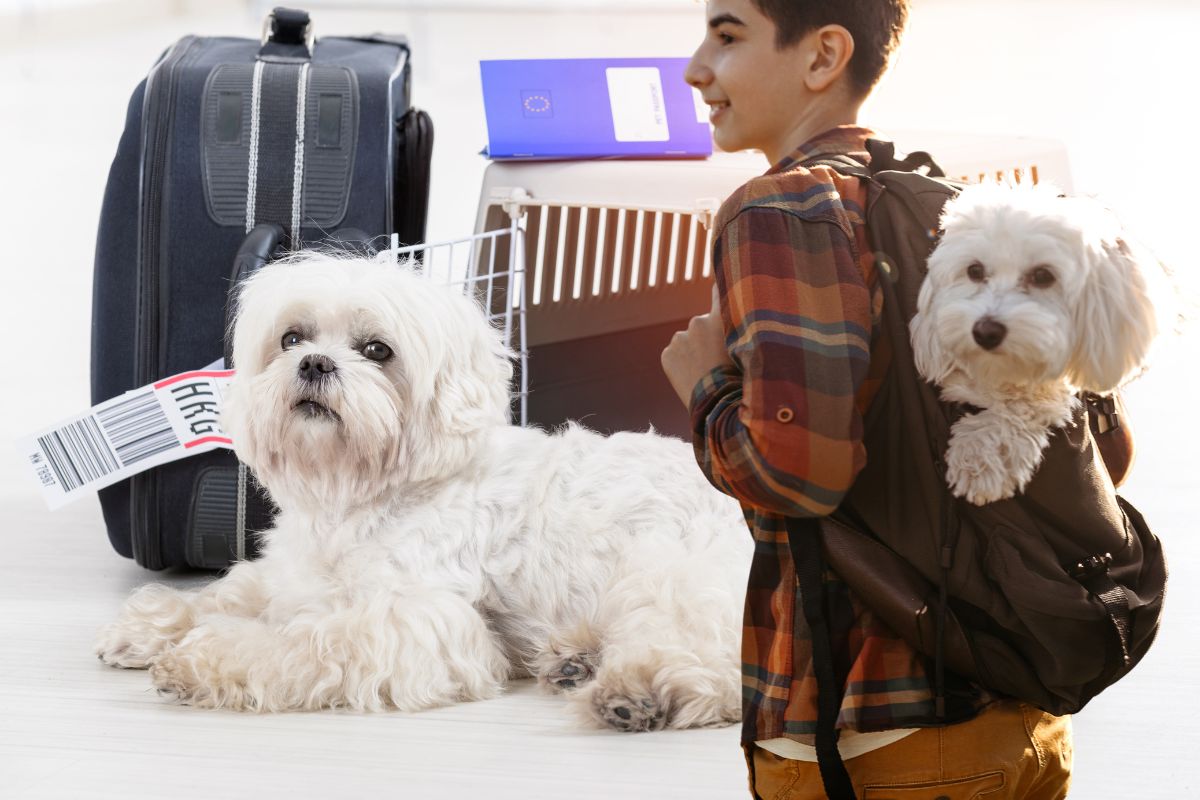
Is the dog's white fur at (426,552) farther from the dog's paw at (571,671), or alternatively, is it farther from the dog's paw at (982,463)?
the dog's paw at (982,463)

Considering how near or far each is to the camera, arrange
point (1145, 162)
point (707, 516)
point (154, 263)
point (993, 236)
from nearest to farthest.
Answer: point (993, 236) < point (707, 516) < point (154, 263) < point (1145, 162)

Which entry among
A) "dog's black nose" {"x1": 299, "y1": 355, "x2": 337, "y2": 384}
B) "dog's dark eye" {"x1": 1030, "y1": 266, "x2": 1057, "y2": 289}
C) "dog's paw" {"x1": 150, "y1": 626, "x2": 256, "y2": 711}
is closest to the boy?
"dog's dark eye" {"x1": 1030, "y1": 266, "x2": 1057, "y2": 289}

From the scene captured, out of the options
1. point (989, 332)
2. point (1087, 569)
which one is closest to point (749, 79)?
point (989, 332)

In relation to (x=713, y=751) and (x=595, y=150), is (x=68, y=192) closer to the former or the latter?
(x=595, y=150)

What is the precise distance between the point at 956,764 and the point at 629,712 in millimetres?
684

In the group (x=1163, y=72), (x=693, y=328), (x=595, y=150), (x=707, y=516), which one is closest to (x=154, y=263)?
(x=595, y=150)

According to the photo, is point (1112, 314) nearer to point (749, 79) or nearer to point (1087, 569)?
point (1087, 569)

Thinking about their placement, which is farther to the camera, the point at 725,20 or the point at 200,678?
the point at 200,678

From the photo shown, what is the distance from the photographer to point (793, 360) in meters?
1.03

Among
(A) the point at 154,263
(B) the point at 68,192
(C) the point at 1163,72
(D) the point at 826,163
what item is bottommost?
(D) the point at 826,163

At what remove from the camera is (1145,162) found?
5.34 meters

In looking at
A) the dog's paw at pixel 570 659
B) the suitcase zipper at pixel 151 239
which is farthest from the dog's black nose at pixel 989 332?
the suitcase zipper at pixel 151 239

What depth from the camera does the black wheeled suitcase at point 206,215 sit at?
7.61ft

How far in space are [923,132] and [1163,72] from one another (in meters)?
3.52
